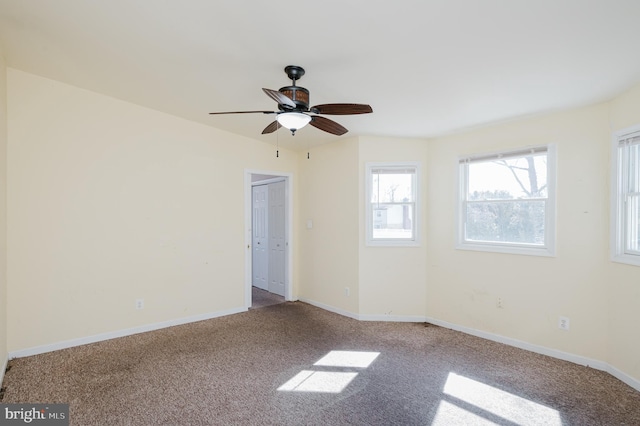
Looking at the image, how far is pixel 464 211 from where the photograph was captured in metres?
4.05

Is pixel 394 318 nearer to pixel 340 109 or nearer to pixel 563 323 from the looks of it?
pixel 563 323

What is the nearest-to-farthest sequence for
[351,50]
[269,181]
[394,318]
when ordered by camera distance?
[351,50], [394,318], [269,181]

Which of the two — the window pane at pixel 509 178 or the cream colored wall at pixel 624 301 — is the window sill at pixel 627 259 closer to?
the cream colored wall at pixel 624 301

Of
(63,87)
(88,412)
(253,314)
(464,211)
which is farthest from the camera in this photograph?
(253,314)

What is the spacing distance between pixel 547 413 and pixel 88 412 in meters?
3.26

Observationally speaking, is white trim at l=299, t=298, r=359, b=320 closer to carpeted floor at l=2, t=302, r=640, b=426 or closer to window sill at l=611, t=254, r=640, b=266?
carpeted floor at l=2, t=302, r=640, b=426

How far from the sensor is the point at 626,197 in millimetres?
2830

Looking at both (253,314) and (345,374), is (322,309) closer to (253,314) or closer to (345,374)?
(253,314)

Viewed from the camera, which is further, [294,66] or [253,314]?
[253,314]

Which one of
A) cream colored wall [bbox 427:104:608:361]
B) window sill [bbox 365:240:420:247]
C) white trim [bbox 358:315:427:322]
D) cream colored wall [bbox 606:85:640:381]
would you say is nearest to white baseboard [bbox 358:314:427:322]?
white trim [bbox 358:315:427:322]

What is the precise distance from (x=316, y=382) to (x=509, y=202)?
2790 millimetres

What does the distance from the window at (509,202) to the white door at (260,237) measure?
133 inches

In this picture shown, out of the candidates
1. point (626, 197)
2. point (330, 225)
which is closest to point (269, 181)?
point (330, 225)

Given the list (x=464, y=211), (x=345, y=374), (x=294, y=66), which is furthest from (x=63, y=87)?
(x=464, y=211)
